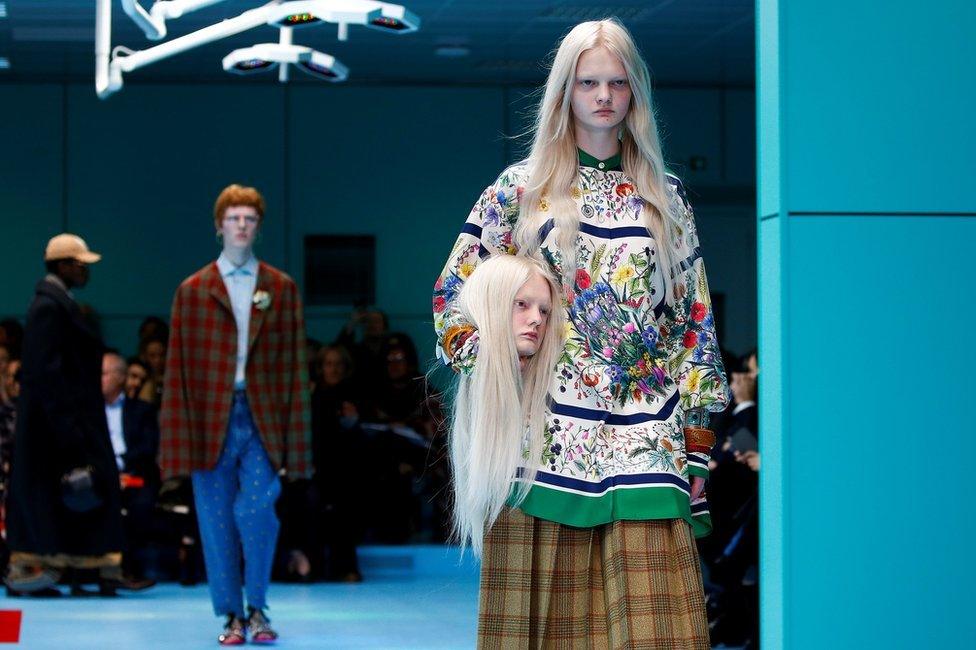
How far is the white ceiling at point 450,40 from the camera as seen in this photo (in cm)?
837

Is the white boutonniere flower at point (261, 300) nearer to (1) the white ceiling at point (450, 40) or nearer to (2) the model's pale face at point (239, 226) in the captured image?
(2) the model's pale face at point (239, 226)

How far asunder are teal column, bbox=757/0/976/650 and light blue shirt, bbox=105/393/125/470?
18.4 ft

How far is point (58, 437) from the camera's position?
6.41m

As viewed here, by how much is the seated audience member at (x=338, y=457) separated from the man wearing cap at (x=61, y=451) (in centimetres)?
109

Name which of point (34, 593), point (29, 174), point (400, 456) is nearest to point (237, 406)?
point (34, 593)

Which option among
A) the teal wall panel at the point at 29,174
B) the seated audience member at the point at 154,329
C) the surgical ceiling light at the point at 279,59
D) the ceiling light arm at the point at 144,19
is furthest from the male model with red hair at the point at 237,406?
the teal wall panel at the point at 29,174

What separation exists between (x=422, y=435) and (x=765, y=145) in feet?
19.9

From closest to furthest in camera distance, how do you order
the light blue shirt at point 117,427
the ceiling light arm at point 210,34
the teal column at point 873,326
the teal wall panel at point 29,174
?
the teal column at point 873,326, the ceiling light arm at point 210,34, the light blue shirt at point 117,427, the teal wall panel at point 29,174

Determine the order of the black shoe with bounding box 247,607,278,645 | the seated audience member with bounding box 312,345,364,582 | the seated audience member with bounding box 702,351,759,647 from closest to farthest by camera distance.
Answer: the seated audience member with bounding box 702,351,759,647 → the black shoe with bounding box 247,607,278,645 → the seated audience member with bounding box 312,345,364,582

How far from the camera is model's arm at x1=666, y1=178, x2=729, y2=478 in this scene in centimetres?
264

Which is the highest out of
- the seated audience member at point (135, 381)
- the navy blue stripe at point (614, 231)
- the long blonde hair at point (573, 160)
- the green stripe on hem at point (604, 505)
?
the long blonde hair at point (573, 160)

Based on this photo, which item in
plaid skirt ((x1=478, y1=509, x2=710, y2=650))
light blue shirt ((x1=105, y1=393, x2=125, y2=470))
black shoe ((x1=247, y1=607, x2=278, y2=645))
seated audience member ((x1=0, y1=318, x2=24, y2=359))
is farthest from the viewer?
seated audience member ((x1=0, y1=318, x2=24, y2=359))

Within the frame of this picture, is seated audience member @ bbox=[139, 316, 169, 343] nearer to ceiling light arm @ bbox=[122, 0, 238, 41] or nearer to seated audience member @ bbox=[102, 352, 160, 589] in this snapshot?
seated audience member @ bbox=[102, 352, 160, 589]

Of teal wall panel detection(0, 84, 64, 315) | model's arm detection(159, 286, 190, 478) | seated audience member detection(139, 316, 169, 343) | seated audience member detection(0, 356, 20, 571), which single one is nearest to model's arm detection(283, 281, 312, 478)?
model's arm detection(159, 286, 190, 478)
